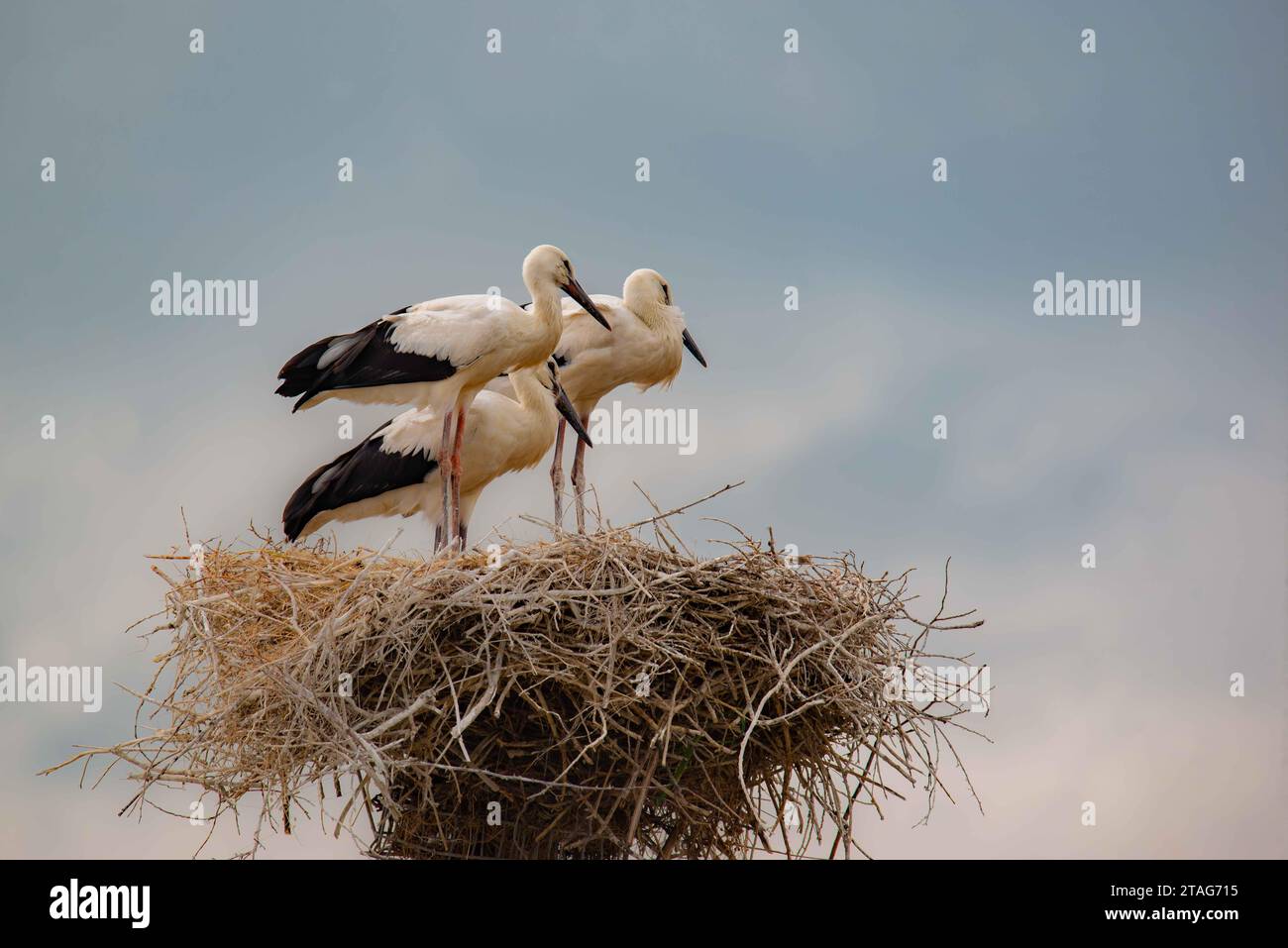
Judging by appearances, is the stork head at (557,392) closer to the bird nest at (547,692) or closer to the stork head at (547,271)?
the stork head at (547,271)

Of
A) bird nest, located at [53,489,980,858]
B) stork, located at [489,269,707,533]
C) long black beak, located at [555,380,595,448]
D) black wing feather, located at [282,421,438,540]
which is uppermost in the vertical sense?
stork, located at [489,269,707,533]

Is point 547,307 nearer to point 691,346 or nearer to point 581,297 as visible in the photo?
point 581,297

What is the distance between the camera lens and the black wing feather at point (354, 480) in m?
6.98

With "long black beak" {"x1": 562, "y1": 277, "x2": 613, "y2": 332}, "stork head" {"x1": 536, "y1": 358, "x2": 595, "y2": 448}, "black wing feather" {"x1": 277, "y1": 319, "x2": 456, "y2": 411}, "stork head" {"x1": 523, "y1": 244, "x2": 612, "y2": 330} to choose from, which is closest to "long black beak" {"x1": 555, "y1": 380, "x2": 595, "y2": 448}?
"stork head" {"x1": 536, "y1": 358, "x2": 595, "y2": 448}

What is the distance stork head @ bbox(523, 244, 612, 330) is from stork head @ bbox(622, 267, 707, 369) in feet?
2.52

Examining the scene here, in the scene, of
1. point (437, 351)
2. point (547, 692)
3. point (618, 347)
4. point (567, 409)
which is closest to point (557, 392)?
point (567, 409)

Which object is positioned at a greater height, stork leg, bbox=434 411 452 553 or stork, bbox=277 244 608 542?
stork, bbox=277 244 608 542

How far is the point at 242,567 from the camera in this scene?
5418 millimetres

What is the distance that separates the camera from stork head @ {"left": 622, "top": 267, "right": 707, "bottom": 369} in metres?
7.42

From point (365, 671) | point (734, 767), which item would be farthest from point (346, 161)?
point (734, 767)

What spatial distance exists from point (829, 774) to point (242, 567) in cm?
225

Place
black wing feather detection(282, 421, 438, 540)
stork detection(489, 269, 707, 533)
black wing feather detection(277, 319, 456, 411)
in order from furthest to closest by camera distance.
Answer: stork detection(489, 269, 707, 533) < black wing feather detection(282, 421, 438, 540) < black wing feather detection(277, 319, 456, 411)

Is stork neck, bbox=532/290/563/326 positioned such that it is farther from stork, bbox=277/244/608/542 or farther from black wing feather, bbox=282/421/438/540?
black wing feather, bbox=282/421/438/540

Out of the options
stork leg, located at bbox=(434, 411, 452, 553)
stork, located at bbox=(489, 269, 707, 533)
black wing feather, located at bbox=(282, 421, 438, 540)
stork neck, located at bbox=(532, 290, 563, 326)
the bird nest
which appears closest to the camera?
the bird nest
